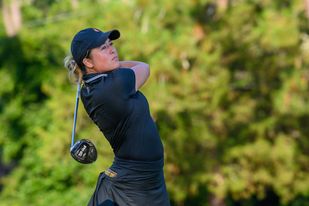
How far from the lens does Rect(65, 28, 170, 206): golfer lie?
507cm

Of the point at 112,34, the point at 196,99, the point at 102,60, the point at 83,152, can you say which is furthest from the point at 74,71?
the point at 196,99

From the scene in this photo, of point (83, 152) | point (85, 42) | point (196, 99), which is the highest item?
point (85, 42)

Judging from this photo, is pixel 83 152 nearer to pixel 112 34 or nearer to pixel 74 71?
pixel 74 71

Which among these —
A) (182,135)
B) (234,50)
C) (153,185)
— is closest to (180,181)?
(182,135)

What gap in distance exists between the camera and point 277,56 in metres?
19.0

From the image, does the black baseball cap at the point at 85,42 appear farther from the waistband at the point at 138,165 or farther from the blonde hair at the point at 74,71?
the waistband at the point at 138,165

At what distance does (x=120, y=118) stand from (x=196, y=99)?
516 inches

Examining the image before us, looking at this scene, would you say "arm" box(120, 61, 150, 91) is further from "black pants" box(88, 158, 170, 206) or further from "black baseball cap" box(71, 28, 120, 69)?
"black pants" box(88, 158, 170, 206)

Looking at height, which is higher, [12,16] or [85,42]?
[12,16]

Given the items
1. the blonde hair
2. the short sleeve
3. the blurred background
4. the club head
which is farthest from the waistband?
the blurred background

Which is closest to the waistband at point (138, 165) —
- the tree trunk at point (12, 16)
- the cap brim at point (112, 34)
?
the cap brim at point (112, 34)

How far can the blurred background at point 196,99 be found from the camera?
17688 millimetres

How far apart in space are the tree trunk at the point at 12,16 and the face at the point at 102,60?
55.9 feet

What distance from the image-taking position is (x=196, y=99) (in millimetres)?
18141
